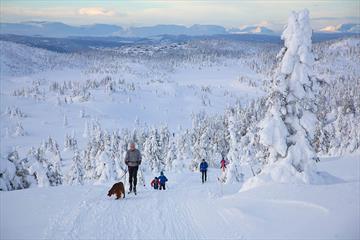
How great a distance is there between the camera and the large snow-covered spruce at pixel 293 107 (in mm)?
16844

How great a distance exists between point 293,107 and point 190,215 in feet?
27.3

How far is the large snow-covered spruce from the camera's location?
16844mm

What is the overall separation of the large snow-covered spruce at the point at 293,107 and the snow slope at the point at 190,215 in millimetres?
3772

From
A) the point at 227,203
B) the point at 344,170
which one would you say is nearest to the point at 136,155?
the point at 227,203

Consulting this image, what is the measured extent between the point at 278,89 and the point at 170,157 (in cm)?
4613

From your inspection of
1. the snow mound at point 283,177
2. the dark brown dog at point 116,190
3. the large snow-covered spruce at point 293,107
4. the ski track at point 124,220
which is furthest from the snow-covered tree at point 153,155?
the ski track at point 124,220

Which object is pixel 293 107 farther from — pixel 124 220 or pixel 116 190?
pixel 124 220

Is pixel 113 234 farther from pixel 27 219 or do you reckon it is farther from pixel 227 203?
pixel 227 203

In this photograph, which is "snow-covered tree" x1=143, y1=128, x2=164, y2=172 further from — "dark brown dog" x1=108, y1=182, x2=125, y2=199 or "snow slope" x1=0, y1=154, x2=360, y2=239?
"snow slope" x1=0, y1=154, x2=360, y2=239

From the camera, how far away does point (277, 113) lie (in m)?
17.5

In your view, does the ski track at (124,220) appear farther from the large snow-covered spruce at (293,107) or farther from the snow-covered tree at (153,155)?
the snow-covered tree at (153,155)

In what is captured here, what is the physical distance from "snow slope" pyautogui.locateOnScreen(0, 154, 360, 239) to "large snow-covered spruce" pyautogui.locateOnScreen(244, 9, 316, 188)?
3772mm

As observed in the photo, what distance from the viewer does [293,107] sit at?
57.9ft

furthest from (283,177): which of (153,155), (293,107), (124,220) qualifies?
(153,155)
